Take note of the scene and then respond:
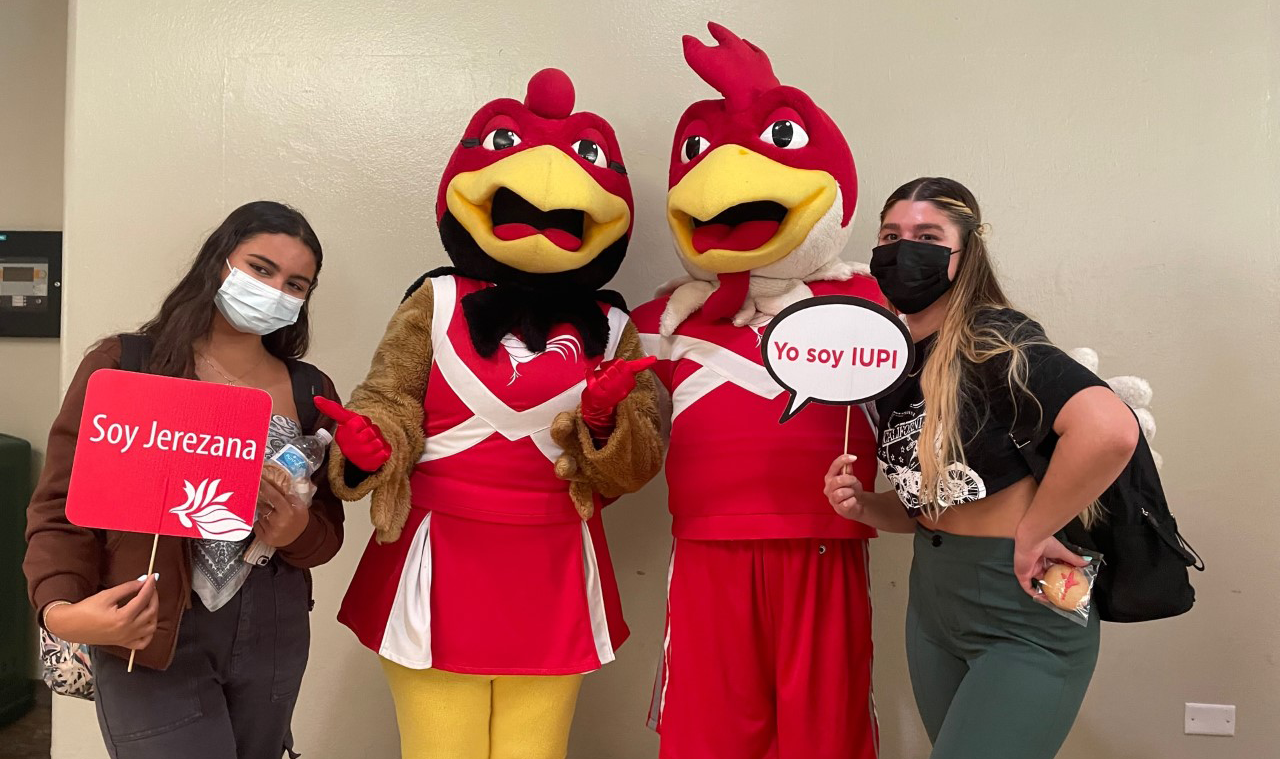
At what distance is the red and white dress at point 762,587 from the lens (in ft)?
5.84

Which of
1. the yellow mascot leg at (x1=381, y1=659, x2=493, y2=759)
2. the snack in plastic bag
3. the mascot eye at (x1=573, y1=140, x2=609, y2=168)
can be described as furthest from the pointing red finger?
the snack in plastic bag

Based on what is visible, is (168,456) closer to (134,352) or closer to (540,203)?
(134,352)

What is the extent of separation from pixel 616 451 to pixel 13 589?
275 cm

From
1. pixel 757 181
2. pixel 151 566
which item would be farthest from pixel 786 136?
pixel 151 566

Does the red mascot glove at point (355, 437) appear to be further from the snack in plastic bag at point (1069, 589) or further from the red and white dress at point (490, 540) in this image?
the snack in plastic bag at point (1069, 589)

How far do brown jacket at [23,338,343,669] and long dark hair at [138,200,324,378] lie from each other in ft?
0.27

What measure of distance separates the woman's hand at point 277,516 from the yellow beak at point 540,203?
27.2 inches

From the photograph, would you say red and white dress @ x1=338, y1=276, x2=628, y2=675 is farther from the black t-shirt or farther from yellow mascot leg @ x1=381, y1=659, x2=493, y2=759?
the black t-shirt

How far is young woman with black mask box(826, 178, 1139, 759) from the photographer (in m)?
1.43

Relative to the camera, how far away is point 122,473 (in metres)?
1.39

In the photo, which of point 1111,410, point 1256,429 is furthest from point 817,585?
point 1256,429

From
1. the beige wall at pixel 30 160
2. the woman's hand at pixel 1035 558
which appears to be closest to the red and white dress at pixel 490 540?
the woman's hand at pixel 1035 558

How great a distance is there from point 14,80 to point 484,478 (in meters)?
2.94

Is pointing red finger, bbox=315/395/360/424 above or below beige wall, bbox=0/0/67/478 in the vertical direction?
Answer: below
